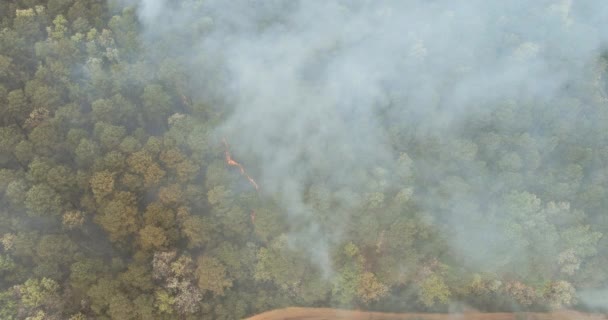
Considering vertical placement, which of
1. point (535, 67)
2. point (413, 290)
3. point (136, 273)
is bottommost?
point (136, 273)

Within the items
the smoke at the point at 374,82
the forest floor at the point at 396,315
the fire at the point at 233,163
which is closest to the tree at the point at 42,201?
the fire at the point at 233,163

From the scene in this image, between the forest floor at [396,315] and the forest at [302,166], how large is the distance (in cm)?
79

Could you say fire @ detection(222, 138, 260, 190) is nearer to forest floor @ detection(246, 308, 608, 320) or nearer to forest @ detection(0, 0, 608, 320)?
forest @ detection(0, 0, 608, 320)

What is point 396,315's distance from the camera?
1748 inches

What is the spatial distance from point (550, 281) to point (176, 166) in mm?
34348

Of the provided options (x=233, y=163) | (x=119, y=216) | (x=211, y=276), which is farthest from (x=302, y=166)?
(x=119, y=216)

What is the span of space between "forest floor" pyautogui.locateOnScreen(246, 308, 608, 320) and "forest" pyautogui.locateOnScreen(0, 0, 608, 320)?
79cm

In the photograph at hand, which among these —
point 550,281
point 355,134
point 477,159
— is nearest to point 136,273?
point 355,134

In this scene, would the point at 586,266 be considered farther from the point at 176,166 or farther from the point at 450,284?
the point at 176,166

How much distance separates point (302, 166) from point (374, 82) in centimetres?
1118

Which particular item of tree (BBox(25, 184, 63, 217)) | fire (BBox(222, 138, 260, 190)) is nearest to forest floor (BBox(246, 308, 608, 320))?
fire (BBox(222, 138, 260, 190))

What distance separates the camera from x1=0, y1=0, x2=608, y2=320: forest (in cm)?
4244

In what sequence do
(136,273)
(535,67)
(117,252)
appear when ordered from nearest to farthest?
1. (136,273)
2. (117,252)
3. (535,67)

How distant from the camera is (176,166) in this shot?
4456 centimetres
